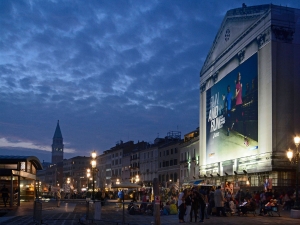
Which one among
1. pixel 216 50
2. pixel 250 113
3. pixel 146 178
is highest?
pixel 216 50

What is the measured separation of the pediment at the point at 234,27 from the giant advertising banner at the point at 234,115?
3.46m

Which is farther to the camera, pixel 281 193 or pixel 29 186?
pixel 29 186

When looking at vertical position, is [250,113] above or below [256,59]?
below

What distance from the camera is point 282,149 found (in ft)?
140

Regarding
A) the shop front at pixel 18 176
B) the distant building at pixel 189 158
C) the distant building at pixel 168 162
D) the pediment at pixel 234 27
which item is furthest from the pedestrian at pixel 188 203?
the distant building at pixel 168 162

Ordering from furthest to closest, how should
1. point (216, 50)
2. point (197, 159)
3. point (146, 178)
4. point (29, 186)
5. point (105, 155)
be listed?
point (105, 155), point (146, 178), point (197, 159), point (216, 50), point (29, 186)

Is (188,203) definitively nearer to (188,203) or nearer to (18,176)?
(188,203)

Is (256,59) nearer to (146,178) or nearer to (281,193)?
(281,193)

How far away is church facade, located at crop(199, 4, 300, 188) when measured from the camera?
1688 inches

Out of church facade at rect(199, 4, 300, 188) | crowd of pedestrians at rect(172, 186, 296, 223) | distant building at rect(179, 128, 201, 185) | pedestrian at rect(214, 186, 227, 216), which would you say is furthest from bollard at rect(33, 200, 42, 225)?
distant building at rect(179, 128, 201, 185)

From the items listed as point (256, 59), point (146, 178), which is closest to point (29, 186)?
point (256, 59)

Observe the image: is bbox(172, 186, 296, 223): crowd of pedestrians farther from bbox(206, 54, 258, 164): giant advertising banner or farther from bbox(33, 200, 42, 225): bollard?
bbox(206, 54, 258, 164): giant advertising banner

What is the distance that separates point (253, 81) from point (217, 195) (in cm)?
2314

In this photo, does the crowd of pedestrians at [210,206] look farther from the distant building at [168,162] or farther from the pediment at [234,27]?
the distant building at [168,162]
